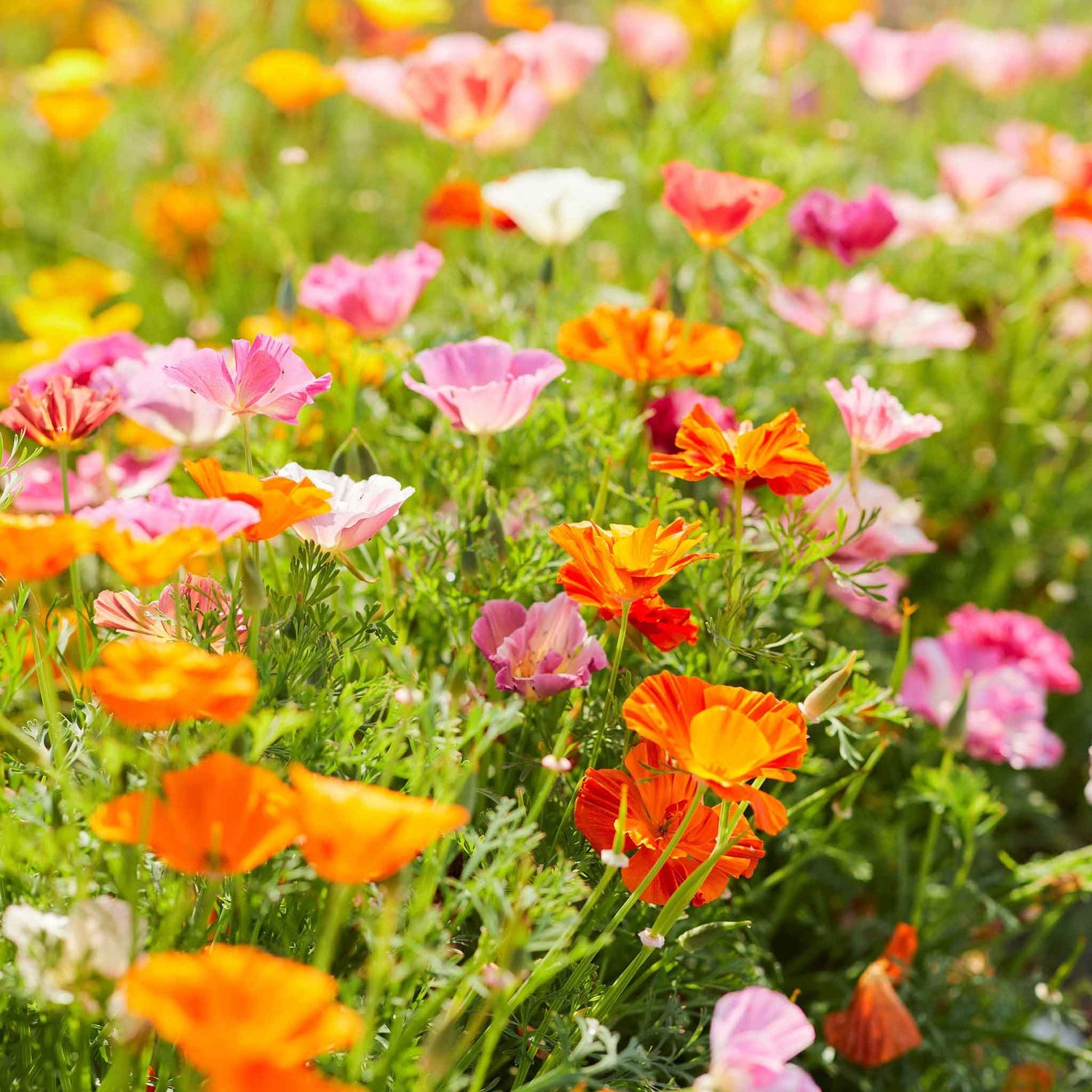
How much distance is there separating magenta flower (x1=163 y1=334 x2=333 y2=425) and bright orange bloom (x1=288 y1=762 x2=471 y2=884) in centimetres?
34

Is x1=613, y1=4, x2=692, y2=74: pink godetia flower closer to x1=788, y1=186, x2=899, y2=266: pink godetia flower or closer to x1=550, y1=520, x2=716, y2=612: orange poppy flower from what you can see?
x1=788, y1=186, x2=899, y2=266: pink godetia flower

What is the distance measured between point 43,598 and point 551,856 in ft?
1.61

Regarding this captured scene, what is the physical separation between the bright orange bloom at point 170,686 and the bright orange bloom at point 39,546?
2.6 inches

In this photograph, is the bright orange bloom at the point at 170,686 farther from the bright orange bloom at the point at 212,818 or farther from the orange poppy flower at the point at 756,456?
the orange poppy flower at the point at 756,456

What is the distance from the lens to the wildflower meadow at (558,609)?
61 centimetres

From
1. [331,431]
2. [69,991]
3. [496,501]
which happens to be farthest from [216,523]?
[331,431]

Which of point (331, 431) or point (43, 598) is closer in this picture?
point (43, 598)

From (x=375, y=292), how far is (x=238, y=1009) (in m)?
0.75

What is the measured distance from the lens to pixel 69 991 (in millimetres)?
576

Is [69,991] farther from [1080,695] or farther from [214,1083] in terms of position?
[1080,695]

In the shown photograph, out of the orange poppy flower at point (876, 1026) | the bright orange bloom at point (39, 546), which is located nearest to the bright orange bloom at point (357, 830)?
the bright orange bloom at point (39, 546)

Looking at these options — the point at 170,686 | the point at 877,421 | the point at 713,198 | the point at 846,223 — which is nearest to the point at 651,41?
the point at 846,223

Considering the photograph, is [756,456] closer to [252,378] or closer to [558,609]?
[558,609]

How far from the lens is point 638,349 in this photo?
94 centimetres
